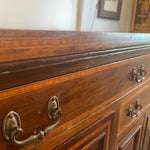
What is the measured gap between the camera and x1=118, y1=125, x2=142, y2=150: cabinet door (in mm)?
661

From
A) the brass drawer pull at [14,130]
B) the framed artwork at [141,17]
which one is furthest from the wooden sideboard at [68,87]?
the framed artwork at [141,17]

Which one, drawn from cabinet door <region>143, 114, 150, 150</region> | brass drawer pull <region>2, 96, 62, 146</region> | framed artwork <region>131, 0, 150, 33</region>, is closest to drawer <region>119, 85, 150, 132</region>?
cabinet door <region>143, 114, 150, 150</region>

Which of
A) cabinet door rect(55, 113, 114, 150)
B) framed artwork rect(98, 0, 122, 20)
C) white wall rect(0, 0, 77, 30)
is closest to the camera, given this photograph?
cabinet door rect(55, 113, 114, 150)

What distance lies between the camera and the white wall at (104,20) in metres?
0.90

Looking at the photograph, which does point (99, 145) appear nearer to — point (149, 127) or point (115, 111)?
point (115, 111)

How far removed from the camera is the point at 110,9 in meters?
1.04

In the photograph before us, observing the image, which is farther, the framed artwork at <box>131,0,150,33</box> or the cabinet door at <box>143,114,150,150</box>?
the framed artwork at <box>131,0,150,33</box>

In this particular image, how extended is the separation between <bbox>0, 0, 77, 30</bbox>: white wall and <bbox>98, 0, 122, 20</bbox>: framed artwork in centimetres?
21

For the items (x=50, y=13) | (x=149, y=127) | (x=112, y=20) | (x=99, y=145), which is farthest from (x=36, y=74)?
(x=112, y=20)

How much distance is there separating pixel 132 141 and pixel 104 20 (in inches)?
26.6

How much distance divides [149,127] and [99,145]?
434 mm

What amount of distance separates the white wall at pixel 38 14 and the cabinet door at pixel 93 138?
0.43 metres

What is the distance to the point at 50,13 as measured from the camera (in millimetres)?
731

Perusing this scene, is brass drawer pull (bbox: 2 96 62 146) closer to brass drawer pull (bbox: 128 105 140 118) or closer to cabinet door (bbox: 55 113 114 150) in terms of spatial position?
cabinet door (bbox: 55 113 114 150)
